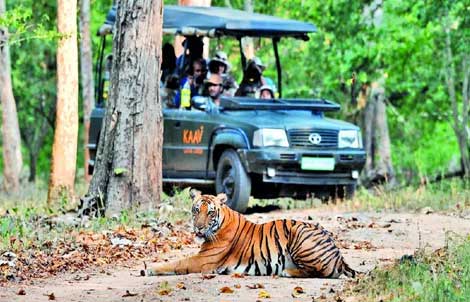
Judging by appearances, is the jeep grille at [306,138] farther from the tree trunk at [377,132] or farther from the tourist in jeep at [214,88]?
the tree trunk at [377,132]

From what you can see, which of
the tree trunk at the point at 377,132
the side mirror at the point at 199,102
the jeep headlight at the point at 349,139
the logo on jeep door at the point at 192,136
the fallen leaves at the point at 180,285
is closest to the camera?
the fallen leaves at the point at 180,285

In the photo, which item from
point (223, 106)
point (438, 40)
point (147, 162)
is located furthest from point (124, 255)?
point (438, 40)

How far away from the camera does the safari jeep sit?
60.2 ft

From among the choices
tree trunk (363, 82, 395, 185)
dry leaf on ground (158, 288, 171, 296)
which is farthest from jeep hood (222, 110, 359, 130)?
tree trunk (363, 82, 395, 185)

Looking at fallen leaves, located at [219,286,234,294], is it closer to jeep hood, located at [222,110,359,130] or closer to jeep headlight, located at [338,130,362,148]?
jeep hood, located at [222,110,359,130]

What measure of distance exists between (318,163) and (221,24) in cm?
248

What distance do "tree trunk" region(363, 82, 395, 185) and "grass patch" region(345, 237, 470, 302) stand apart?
2052 centimetres

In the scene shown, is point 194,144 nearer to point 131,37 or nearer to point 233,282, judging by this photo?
point 131,37

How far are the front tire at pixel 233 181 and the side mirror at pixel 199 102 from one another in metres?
1.00

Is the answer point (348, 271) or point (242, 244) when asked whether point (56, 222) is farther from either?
point (348, 271)

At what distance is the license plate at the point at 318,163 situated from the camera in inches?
725

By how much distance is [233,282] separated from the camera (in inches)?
441

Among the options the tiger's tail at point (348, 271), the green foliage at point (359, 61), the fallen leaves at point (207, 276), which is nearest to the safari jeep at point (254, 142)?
the green foliage at point (359, 61)

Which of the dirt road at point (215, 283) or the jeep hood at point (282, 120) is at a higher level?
the jeep hood at point (282, 120)
